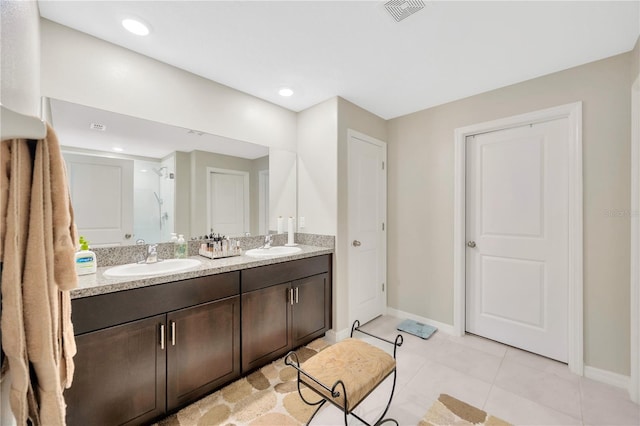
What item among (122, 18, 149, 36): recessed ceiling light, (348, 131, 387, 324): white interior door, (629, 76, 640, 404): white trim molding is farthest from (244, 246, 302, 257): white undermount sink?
(629, 76, 640, 404): white trim molding

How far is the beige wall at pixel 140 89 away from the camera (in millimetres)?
1610

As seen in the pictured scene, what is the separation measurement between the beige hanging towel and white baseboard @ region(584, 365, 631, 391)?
121 inches

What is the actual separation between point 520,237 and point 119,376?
311 cm

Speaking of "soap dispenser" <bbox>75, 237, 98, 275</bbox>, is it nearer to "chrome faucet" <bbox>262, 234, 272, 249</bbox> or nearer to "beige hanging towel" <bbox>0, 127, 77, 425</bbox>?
"beige hanging towel" <bbox>0, 127, 77, 425</bbox>

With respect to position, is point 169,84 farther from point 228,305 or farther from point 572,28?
point 572,28

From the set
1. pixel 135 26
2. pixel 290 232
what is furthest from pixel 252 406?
pixel 135 26

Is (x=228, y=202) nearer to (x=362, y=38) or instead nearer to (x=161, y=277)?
(x=161, y=277)

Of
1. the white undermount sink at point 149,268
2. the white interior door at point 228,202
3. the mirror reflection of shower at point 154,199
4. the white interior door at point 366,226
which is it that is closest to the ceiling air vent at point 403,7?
the white interior door at point 366,226

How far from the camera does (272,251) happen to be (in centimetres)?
251

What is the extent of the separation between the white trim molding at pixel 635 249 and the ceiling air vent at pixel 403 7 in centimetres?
155

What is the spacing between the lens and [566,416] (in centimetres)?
165

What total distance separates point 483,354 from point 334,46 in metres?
2.81

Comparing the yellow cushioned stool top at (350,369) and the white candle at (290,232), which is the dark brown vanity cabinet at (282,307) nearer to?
Result: the white candle at (290,232)

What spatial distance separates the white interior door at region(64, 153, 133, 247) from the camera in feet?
5.66
